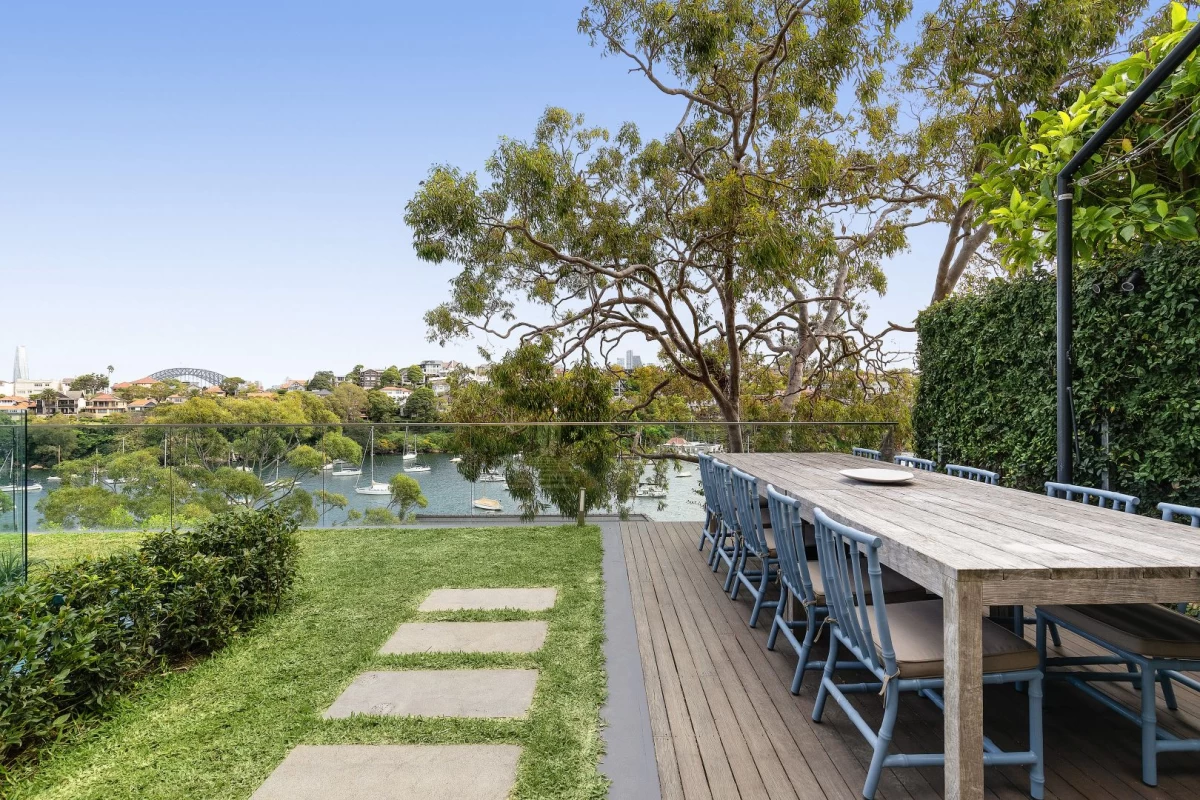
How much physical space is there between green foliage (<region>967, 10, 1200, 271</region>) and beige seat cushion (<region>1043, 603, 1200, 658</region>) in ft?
6.61

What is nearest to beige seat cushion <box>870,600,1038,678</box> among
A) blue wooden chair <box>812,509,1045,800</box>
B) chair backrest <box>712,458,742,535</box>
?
blue wooden chair <box>812,509,1045,800</box>

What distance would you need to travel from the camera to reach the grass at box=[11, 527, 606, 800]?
1.97m

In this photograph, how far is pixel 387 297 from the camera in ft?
84.7

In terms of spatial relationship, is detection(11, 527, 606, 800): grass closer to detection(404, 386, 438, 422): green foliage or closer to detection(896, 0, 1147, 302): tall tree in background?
detection(896, 0, 1147, 302): tall tree in background

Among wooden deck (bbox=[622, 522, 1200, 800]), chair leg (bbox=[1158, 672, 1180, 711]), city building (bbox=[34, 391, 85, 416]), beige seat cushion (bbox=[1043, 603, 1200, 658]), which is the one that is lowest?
wooden deck (bbox=[622, 522, 1200, 800])

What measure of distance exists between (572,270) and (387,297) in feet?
57.9

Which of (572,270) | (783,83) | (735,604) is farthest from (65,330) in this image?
(735,604)

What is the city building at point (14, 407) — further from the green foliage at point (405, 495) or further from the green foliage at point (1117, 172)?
the green foliage at point (1117, 172)

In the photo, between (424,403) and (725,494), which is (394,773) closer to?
(725,494)

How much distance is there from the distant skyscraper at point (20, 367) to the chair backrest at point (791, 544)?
4.67m

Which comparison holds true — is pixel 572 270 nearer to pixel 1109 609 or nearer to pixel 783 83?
pixel 783 83

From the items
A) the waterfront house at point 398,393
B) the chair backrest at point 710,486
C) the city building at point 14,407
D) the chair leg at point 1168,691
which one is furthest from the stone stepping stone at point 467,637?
the waterfront house at point 398,393

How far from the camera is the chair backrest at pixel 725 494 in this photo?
12.0 feet

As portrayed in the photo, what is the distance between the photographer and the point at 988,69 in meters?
8.57
